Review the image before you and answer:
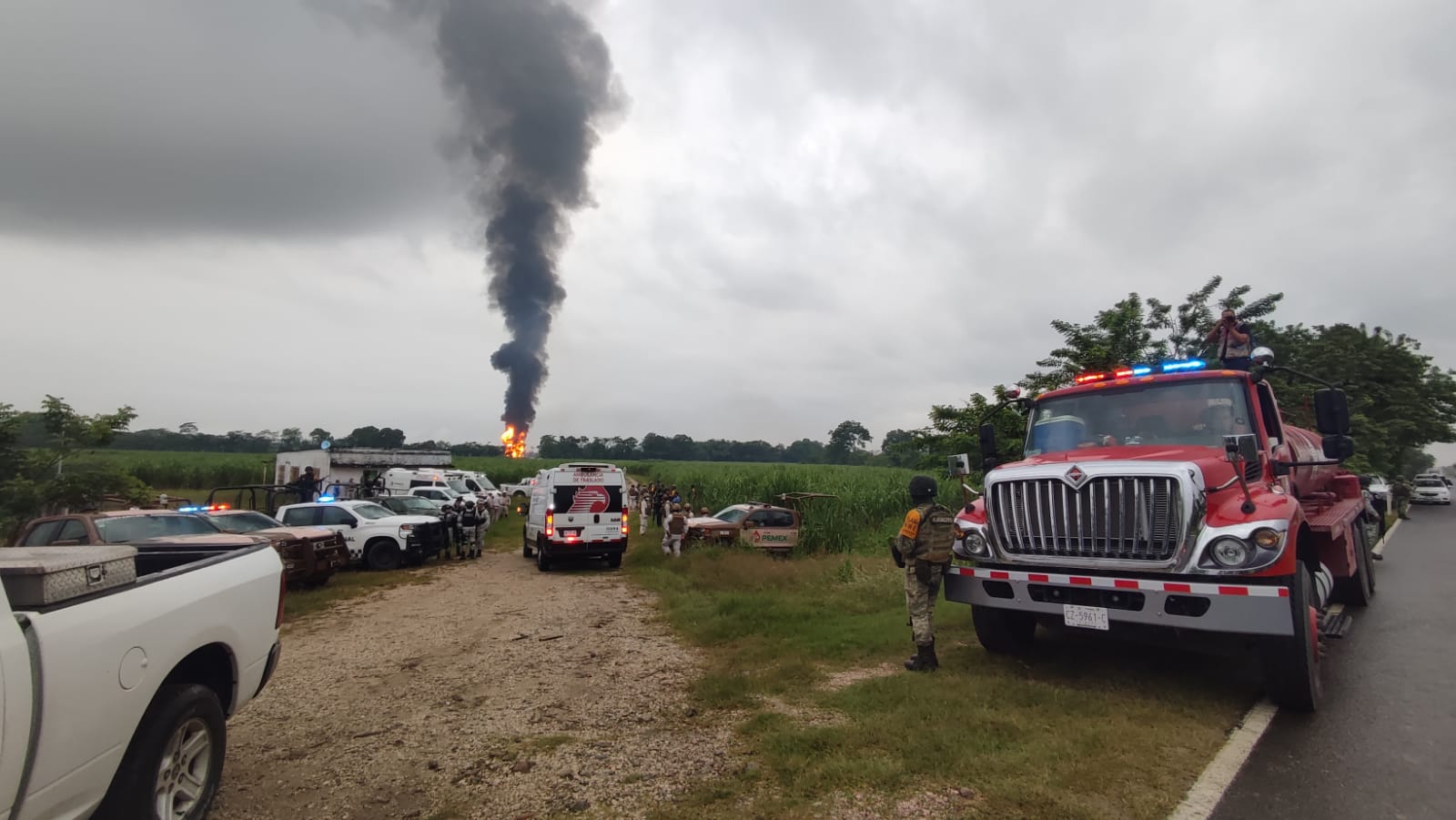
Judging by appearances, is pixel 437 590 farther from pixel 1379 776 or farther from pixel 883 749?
pixel 1379 776

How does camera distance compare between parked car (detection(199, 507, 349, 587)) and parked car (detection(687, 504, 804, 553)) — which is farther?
parked car (detection(687, 504, 804, 553))

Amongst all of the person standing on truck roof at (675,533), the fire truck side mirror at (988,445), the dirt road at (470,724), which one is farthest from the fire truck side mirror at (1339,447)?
the person standing on truck roof at (675,533)

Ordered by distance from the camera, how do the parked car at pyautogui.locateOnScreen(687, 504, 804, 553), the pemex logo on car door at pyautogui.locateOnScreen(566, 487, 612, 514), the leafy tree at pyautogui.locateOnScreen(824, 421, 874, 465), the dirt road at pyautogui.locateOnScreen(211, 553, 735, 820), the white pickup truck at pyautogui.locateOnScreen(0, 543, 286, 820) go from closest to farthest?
the white pickup truck at pyautogui.locateOnScreen(0, 543, 286, 820)
the dirt road at pyautogui.locateOnScreen(211, 553, 735, 820)
the pemex logo on car door at pyautogui.locateOnScreen(566, 487, 612, 514)
the parked car at pyautogui.locateOnScreen(687, 504, 804, 553)
the leafy tree at pyautogui.locateOnScreen(824, 421, 874, 465)

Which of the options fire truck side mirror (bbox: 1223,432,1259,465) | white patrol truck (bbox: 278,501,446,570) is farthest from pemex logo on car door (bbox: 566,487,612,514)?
fire truck side mirror (bbox: 1223,432,1259,465)

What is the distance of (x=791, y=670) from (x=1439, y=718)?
182 inches

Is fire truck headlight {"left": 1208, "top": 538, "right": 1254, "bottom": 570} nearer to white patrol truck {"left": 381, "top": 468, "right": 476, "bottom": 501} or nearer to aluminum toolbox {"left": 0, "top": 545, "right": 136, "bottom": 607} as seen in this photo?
aluminum toolbox {"left": 0, "top": 545, "right": 136, "bottom": 607}

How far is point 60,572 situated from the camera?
2.72m

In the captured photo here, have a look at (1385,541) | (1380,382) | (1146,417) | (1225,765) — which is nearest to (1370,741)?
(1225,765)

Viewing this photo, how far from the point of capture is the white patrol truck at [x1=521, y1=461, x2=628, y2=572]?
14.5 meters

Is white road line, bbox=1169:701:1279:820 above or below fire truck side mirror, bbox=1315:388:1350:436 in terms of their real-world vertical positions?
below

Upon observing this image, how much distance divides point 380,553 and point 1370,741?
50.7ft

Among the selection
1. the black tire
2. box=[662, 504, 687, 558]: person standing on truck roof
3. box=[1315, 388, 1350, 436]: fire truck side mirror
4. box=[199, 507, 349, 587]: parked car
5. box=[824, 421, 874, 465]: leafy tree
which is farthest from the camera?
box=[824, 421, 874, 465]: leafy tree

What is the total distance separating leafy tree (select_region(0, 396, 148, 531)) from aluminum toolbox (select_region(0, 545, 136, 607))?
14.8 m

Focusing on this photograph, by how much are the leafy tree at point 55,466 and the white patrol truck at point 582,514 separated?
9.15 meters
